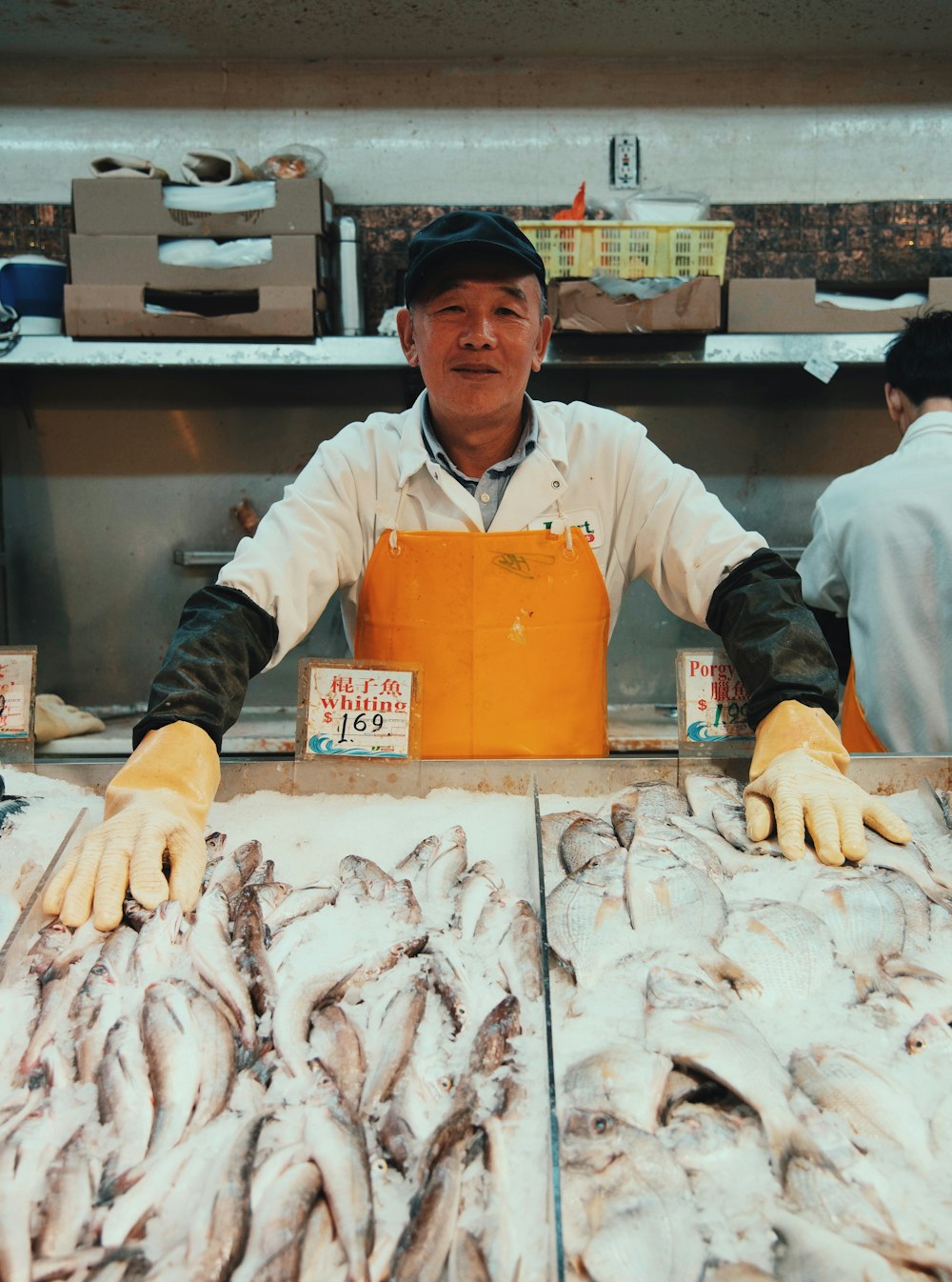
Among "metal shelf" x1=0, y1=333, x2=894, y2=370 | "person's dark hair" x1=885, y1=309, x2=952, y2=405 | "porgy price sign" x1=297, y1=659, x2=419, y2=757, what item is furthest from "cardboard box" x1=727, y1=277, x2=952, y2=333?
"porgy price sign" x1=297, y1=659, x2=419, y2=757

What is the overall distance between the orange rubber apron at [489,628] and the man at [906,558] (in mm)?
1052

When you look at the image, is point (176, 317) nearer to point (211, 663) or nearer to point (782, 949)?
point (211, 663)

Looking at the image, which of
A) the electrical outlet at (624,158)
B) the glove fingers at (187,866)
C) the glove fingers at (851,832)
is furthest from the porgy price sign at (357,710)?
the electrical outlet at (624,158)

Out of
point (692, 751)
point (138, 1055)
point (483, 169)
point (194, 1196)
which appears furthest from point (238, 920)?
point (483, 169)

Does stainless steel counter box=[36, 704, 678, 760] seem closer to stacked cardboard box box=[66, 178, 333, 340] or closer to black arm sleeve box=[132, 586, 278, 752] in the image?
stacked cardboard box box=[66, 178, 333, 340]

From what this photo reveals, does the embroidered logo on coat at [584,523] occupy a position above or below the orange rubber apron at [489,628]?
above

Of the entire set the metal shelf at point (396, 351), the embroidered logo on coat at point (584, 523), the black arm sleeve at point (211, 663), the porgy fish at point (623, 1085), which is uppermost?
the metal shelf at point (396, 351)

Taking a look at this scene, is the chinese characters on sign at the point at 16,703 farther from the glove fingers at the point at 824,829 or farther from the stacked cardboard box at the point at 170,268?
the stacked cardboard box at the point at 170,268

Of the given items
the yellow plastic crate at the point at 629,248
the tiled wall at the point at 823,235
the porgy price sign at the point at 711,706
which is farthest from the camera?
the tiled wall at the point at 823,235

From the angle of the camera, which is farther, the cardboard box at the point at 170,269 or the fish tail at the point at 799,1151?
the cardboard box at the point at 170,269

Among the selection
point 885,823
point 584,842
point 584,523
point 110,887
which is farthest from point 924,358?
point 110,887

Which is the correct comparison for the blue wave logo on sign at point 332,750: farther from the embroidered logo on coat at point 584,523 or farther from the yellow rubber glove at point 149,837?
the embroidered logo on coat at point 584,523

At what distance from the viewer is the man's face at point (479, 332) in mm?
2219

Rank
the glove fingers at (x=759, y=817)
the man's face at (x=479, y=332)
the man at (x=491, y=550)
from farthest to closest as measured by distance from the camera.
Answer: the man's face at (x=479, y=332), the man at (x=491, y=550), the glove fingers at (x=759, y=817)
